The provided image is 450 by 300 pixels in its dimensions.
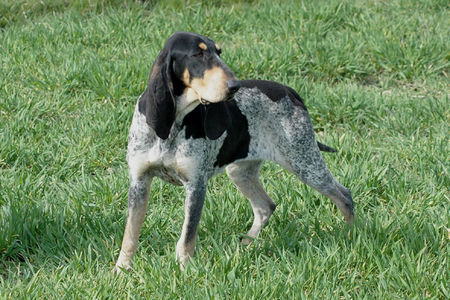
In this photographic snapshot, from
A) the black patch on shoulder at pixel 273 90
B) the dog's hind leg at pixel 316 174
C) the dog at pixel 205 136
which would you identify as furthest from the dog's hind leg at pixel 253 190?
the black patch on shoulder at pixel 273 90

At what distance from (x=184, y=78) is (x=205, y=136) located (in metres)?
0.46

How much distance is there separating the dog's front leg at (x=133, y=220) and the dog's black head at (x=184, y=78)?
1.59 ft

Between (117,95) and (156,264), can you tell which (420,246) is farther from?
(117,95)

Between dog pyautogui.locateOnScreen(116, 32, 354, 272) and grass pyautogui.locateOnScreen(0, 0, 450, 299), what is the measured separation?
0.21m

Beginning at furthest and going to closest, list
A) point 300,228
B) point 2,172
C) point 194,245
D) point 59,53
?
point 59,53 → point 2,172 → point 300,228 → point 194,245

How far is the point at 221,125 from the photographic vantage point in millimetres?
4098

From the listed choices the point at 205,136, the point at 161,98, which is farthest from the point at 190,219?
the point at 161,98

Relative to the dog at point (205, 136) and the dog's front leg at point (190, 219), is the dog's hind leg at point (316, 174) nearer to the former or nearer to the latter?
the dog at point (205, 136)

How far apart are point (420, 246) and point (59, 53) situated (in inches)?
176

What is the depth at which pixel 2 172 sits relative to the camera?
5.61 meters

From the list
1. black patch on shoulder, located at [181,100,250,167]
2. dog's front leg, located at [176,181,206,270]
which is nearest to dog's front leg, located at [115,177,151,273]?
dog's front leg, located at [176,181,206,270]

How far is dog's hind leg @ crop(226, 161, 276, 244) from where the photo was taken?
4914mm

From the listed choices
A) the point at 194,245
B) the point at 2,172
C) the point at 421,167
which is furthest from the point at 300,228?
the point at 2,172

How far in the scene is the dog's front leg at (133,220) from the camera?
4.32 meters
